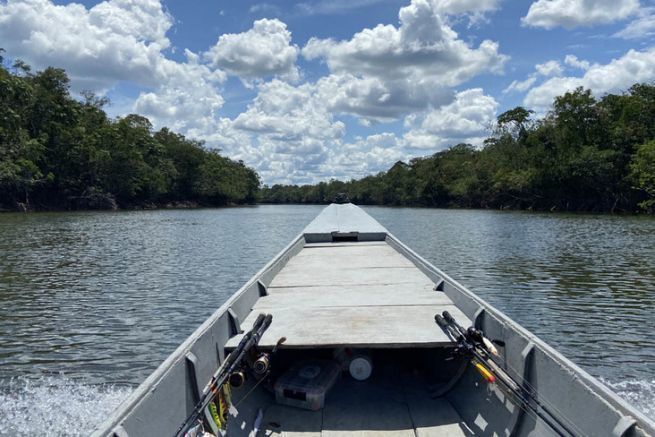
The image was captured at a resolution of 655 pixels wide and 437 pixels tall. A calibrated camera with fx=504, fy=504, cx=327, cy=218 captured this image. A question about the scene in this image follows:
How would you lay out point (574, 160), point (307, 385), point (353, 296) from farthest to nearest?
point (574, 160) → point (353, 296) → point (307, 385)

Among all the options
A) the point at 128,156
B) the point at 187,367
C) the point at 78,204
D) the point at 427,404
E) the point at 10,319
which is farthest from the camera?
the point at 128,156

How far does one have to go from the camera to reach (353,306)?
6.46 metres

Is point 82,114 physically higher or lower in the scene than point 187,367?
higher

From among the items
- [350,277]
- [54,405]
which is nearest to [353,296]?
[350,277]

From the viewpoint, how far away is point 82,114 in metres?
76.3

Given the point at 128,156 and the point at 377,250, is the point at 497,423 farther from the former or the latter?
the point at 128,156

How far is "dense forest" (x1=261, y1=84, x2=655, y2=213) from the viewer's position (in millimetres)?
58000

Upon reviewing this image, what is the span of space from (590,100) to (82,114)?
2800 inches

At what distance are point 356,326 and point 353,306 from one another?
3.46ft

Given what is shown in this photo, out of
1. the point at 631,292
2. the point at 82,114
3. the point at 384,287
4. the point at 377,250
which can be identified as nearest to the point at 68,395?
the point at 384,287

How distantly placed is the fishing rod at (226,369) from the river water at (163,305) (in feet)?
8.46

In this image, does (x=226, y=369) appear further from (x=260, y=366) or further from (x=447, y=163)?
(x=447, y=163)

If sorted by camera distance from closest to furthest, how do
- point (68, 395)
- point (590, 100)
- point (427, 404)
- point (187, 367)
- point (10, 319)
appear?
point (187, 367) < point (427, 404) < point (68, 395) < point (10, 319) < point (590, 100)

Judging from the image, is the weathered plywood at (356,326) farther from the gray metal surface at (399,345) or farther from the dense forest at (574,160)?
the dense forest at (574,160)
